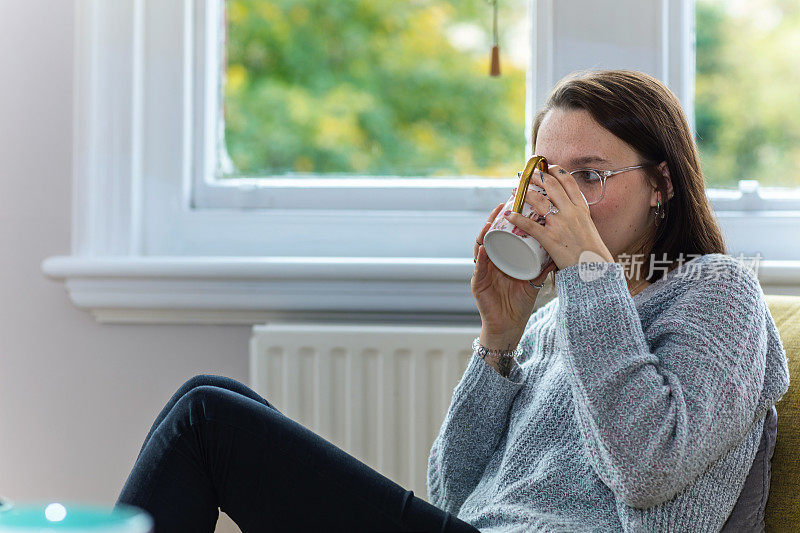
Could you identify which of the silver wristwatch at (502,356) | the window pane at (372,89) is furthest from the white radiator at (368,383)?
the window pane at (372,89)

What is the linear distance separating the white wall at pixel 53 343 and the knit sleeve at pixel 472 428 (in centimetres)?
63

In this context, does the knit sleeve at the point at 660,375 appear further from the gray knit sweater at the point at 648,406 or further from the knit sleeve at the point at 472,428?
the knit sleeve at the point at 472,428

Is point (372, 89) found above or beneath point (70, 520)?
above

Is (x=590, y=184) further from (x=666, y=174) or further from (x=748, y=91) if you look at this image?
(x=748, y=91)

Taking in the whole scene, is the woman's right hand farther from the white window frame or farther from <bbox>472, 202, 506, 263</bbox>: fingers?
the white window frame

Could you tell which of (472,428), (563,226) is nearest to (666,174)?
(563,226)

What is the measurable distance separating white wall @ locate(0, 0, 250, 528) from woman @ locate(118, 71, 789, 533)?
56 cm

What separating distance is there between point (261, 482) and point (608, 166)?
0.59 meters

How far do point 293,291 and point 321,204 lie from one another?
0.26 metres

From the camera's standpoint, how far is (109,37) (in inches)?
66.6

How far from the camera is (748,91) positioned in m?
1.72

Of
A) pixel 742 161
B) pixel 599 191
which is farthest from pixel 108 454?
pixel 742 161

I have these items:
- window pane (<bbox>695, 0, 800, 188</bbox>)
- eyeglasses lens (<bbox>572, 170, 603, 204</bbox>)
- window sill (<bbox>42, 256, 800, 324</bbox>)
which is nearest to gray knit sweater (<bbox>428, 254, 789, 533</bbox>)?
eyeglasses lens (<bbox>572, 170, 603, 204</bbox>)

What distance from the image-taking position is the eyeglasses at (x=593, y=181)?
1.05 m
